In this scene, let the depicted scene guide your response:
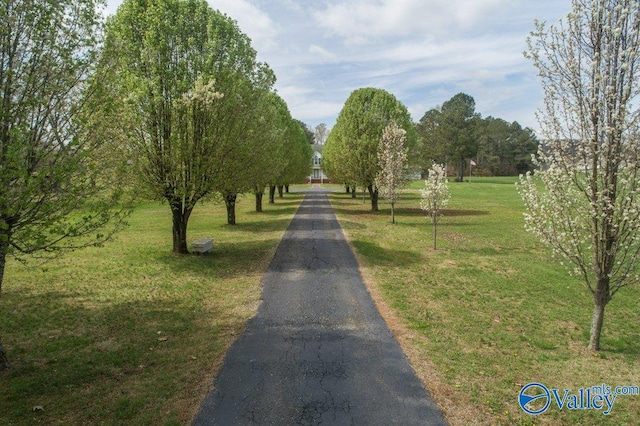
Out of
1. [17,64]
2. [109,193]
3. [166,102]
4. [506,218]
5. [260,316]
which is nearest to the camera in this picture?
[17,64]

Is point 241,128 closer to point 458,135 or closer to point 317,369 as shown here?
point 317,369

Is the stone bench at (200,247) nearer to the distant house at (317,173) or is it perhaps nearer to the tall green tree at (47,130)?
the tall green tree at (47,130)

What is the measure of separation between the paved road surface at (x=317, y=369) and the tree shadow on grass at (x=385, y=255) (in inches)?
150

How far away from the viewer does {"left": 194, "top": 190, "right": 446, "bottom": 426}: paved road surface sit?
602 centimetres

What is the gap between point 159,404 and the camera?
6301 millimetres

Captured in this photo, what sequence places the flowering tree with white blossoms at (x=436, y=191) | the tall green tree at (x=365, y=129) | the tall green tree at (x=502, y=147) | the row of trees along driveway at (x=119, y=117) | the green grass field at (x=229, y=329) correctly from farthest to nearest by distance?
the tall green tree at (x=502, y=147) → the tall green tree at (x=365, y=129) → the flowering tree with white blossoms at (x=436, y=191) → the row of trees along driveway at (x=119, y=117) → the green grass field at (x=229, y=329)

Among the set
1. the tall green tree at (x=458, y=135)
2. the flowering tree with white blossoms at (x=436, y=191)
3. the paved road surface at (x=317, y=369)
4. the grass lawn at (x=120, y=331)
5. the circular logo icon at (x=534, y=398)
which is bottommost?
the circular logo icon at (x=534, y=398)

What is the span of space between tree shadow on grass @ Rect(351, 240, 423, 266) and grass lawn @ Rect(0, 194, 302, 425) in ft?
13.8

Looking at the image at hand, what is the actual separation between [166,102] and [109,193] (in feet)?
25.2

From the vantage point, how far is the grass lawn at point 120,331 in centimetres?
632

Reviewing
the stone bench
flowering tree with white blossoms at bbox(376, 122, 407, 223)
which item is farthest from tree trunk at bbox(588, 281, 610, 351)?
flowering tree with white blossoms at bbox(376, 122, 407, 223)

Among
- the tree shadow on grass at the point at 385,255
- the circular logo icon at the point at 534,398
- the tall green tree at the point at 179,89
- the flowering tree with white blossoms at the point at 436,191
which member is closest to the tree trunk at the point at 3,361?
the tall green tree at the point at 179,89

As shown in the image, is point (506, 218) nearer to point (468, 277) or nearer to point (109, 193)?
point (468, 277)

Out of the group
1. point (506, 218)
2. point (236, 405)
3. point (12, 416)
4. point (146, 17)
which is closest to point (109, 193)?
point (12, 416)
